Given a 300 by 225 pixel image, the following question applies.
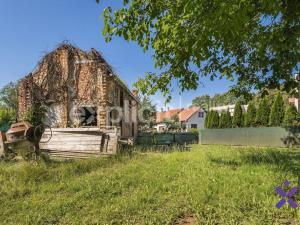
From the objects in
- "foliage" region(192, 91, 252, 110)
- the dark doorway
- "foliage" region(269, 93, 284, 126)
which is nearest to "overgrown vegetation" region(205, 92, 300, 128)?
"foliage" region(269, 93, 284, 126)

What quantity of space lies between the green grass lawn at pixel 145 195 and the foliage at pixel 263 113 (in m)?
16.1

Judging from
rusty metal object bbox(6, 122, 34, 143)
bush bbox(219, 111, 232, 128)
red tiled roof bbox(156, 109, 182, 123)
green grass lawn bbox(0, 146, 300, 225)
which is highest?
red tiled roof bbox(156, 109, 182, 123)

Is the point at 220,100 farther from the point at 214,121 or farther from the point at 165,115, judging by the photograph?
the point at 165,115

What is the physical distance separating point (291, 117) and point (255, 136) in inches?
116

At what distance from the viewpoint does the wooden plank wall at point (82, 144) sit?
1025 centimetres

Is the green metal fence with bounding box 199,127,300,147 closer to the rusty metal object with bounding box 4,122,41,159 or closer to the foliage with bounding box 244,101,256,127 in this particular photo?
the foliage with bounding box 244,101,256,127

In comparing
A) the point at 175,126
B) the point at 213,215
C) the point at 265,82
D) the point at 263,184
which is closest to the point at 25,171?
the point at 213,215

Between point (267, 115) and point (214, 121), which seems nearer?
point (267, 115)

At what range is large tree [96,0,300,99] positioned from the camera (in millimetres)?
3654

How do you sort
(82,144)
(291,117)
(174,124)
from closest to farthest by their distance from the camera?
(82,144) < (291,117) < (174,124)

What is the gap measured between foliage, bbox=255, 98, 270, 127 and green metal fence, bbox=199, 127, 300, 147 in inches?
90.6

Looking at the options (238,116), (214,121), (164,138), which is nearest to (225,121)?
(214,121)

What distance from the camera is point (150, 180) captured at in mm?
5707

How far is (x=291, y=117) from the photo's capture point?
62.5 feet
